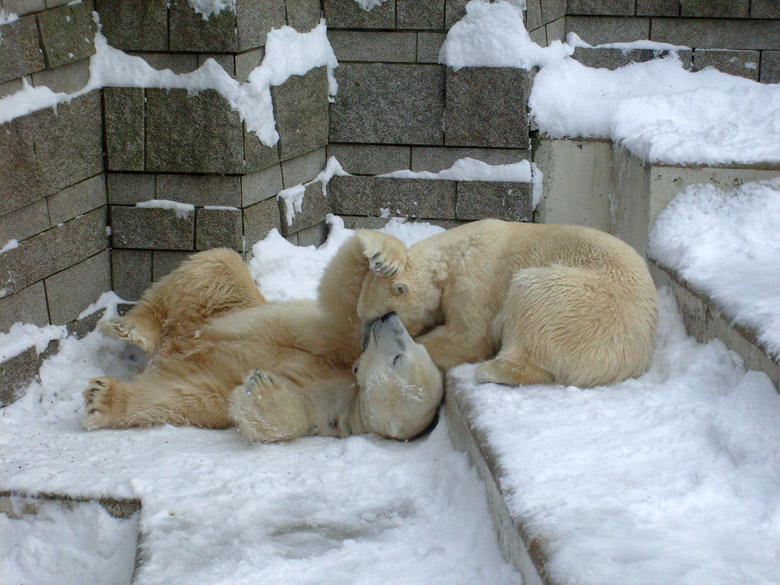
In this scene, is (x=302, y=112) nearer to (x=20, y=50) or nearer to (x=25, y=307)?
(x=20, y=50)

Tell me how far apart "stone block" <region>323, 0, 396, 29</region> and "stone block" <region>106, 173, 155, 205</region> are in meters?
1.51

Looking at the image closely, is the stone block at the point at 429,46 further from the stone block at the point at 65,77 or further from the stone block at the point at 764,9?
the stone block at the point at 764,9

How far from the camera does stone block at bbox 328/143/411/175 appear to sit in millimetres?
5164

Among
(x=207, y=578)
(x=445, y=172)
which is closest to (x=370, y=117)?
(x=445, y=172)

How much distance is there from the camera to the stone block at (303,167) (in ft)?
15.6

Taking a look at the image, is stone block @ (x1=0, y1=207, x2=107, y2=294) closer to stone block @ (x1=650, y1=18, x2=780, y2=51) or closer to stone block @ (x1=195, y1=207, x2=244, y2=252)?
stone block @ (x1=195, y1=207, x2=244, y2=252)

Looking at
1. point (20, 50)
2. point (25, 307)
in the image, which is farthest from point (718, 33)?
point (25, 307)

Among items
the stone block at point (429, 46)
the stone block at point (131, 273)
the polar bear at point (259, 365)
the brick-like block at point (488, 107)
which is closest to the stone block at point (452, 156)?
the brick-like block at point (488, 107)

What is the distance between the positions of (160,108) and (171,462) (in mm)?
1951

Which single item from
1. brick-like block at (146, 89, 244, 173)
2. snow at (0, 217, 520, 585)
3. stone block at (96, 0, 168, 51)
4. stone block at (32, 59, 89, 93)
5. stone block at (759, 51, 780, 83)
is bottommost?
snow at (0, 217, 520, 585)

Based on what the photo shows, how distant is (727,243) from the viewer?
12.2 feet

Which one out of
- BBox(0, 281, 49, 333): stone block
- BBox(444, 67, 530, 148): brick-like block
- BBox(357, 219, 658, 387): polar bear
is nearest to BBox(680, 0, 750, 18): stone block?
BBox(444, 67, 530, 148): brick-like block

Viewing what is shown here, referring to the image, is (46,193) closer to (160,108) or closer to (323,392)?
(160,108)

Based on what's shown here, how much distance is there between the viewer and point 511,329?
321cm
